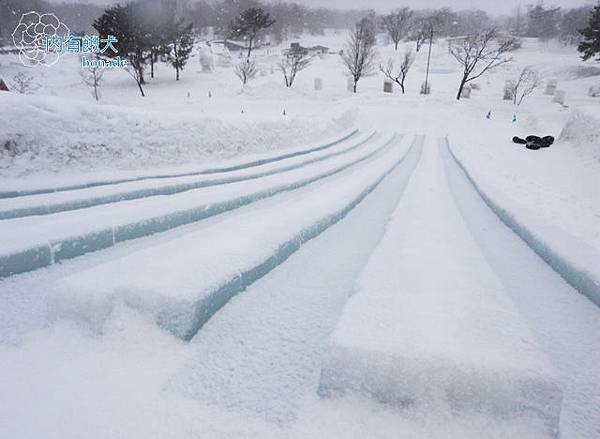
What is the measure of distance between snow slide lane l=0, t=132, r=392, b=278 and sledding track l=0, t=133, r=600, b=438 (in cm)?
2

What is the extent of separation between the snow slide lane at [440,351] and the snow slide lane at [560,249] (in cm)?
123

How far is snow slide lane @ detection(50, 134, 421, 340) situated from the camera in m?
1.91

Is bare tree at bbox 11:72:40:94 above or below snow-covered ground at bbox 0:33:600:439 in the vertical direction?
above

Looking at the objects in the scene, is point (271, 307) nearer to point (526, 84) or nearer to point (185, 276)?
point (185, 276)

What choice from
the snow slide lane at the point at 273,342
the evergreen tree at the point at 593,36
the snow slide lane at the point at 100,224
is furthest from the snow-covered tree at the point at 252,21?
the snow slide lane at the point at 273,342

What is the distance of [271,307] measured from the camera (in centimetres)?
241

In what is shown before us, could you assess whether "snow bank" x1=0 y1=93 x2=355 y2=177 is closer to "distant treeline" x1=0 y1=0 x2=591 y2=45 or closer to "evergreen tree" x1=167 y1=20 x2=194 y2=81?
"evergreen tree" x1=167 y1=20 x2=194 y2=81

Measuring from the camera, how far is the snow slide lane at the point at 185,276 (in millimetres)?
1908

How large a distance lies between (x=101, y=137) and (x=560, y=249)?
722 cm

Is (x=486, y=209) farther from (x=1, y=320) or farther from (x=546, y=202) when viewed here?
(x=1, y=320)

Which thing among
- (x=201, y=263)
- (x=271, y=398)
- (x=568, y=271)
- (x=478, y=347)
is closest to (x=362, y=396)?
(x=271, y=398)

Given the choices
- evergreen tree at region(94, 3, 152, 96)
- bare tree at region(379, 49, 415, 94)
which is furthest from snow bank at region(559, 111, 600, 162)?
evergreen tree at region(94, 3, 152, 96)

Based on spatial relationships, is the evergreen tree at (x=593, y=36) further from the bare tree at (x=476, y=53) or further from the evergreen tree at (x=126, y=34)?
the evergreen tree at (x=126, y=34)

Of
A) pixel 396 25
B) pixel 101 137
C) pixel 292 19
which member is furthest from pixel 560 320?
pixel 292 19
